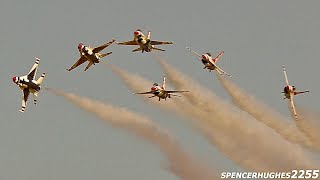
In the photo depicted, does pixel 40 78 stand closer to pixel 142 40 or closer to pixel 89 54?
pixel 89 54

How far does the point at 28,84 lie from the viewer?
187875mm

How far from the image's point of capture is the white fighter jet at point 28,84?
188 m

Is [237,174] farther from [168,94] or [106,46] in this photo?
[106,46]

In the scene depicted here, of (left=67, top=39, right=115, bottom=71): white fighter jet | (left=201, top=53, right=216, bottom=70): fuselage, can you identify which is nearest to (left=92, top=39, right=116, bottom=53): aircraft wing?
(left=67, top=39, right=115, bottom=71): white fighter jet

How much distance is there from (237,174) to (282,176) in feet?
39.2

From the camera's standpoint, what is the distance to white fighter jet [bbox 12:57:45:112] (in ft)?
616

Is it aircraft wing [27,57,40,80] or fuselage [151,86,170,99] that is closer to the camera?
aircraft wing [27,57,40,80]

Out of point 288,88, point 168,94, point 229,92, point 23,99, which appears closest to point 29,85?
point 23,99

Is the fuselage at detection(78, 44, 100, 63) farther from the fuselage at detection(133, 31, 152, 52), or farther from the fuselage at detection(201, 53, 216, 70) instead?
the fuselage at detection(201, 53, 216, 70)

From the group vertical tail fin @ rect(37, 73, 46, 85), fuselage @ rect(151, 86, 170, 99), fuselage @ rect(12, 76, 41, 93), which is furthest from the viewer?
fuselage @ rect(151, 86, 170, 99)

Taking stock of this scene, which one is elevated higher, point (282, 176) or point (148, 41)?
point (148, 41)

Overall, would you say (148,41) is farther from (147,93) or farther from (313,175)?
(313,175)

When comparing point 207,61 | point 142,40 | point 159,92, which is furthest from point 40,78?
point 207,61

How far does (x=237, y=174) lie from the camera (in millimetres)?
189000
